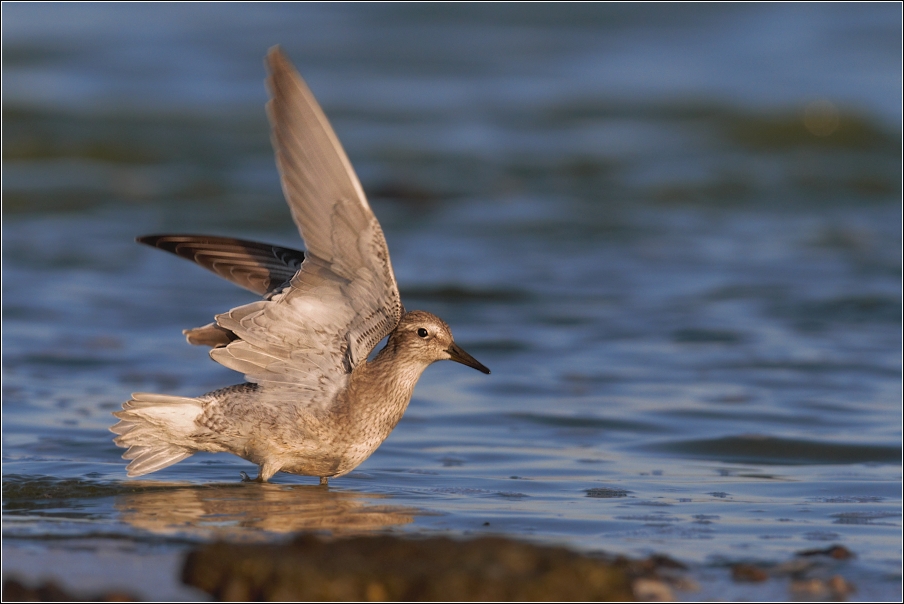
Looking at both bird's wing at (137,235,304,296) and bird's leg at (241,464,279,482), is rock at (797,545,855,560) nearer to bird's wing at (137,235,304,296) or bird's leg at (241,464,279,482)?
bird's leg at (241,464,279,482)

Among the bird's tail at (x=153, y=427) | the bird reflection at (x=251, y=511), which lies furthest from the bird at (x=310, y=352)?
the bird reflection at (x=251, y=511)

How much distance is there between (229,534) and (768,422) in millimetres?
3715

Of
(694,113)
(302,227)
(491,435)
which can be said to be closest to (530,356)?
(491,435)

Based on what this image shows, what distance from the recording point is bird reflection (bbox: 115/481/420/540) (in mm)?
4230

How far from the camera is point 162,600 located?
138 inches

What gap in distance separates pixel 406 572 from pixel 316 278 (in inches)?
62.0

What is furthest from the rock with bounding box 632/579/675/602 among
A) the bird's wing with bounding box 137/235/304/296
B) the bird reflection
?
the bird's wing with bounding box 137/235/304/296

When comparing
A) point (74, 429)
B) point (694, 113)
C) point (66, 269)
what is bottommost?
point (74, 429)

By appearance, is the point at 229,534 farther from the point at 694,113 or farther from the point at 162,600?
the point at 694,113

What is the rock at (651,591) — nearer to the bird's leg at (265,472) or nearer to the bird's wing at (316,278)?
the bird's wing at (316,278)

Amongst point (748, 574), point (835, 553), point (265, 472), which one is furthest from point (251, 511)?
point (835, 553)

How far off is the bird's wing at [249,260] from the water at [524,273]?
36.2 inches

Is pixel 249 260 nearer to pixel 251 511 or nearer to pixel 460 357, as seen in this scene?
pixel 460 357

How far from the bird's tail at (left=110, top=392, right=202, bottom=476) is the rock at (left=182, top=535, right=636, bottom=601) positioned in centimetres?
131
